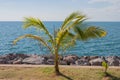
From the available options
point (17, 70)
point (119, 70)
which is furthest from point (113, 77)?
point (17, 70)

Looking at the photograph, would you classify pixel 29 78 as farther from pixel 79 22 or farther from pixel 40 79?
pixel 79 22

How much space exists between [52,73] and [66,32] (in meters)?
2.14

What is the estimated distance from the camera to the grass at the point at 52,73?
12.6 m

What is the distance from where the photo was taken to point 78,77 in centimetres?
1255

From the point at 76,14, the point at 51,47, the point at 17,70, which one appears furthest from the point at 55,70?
the point at 76,14

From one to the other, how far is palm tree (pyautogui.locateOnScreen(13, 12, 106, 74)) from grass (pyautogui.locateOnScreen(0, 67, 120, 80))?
1.97 ft

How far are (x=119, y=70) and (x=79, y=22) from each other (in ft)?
10.7

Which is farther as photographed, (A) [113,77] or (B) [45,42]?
(B) [45,42]

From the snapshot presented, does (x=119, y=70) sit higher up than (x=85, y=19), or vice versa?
(x=85, y=19)

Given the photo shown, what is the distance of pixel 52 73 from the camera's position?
13.2 metres

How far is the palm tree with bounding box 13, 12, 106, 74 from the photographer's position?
41.7ft

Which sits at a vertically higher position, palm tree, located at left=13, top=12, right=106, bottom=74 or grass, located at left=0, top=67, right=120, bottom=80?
palm tree, located at left=13, top=12, right=106, bottom=74

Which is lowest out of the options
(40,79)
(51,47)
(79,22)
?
(40,79)

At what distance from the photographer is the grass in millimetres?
12570
